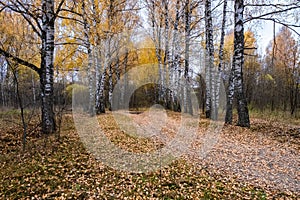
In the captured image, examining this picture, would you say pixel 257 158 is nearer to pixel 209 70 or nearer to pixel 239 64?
pixel 239 64

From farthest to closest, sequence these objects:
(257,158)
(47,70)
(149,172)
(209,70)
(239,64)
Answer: (209,70), (239,64), (47,70), (257,158), (149,172)

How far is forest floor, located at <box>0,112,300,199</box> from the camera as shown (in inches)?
145

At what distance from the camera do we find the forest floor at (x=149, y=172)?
3676mm

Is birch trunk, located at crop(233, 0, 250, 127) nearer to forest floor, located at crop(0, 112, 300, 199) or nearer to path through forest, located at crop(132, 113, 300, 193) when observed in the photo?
path through forest, located at crop(132, 113, 300, 193)

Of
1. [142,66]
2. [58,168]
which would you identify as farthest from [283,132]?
[142,66]

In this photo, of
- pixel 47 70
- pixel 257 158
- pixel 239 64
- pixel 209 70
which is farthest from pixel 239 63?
pixel 47 70

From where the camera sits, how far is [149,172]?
4508 millimetres

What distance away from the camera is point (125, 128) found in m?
8.01

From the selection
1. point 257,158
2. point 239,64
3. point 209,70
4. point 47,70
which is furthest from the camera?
point 209,70

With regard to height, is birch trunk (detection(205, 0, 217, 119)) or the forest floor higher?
birch trunk (detection(205, 0, 217, 119))

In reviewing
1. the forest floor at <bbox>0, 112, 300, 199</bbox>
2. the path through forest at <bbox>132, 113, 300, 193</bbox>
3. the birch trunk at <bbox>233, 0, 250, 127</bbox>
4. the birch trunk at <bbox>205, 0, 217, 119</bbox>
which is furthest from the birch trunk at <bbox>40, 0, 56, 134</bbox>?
the birch trunk at <bbox>205, 0, 217, 119</bbox>

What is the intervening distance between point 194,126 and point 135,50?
1371 centimetres

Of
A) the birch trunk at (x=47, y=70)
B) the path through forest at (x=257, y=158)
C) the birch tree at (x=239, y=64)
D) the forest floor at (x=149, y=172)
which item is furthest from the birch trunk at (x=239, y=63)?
the birch trunk at (x=47, y=70)

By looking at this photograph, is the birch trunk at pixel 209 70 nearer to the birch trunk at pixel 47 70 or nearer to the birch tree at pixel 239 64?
the birch tree at pixel 239 64
